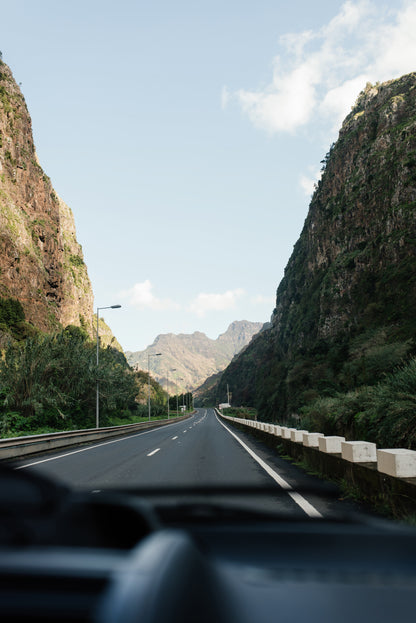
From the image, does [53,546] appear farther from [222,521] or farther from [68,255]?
[68,255]

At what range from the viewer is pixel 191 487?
1691mm

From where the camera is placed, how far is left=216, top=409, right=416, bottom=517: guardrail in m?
5.85

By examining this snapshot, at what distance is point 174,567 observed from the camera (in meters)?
0.85

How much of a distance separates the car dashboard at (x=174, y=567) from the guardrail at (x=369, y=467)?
17.0 feet

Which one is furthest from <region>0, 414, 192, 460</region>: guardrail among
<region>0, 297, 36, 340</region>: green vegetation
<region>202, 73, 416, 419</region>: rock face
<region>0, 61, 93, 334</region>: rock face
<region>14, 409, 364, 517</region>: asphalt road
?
<region>0, 61, 93, 334</region>: rock face

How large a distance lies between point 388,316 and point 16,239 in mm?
45015

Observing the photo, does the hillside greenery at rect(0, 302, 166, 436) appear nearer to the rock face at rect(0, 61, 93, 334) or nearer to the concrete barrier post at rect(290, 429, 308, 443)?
the concrete barrier post at rect(290, 429, 308, 443)

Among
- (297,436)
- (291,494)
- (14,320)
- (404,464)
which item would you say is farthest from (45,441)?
(14,320)

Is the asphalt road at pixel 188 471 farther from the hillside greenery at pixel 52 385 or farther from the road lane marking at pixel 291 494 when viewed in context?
the hillside greenery at pixel 52 385

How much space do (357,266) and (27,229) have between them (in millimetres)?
46677

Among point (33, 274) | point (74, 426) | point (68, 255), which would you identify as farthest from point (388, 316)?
point (68, 255)

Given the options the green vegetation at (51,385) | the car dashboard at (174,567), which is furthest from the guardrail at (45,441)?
the car dashboard at (174,567)

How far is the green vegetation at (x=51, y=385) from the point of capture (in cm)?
2539

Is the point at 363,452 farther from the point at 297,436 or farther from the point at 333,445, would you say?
the point at 297,436
